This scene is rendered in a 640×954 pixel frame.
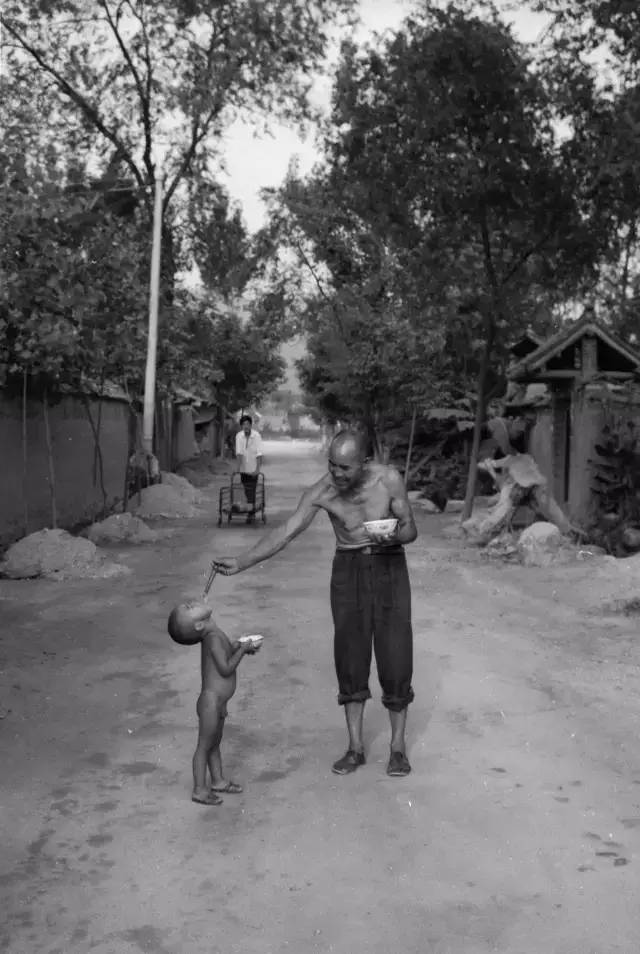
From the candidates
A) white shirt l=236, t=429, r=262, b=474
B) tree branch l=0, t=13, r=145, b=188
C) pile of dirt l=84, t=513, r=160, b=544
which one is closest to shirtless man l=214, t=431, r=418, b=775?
pile of dirt l=84, t=513, r=160, b=544

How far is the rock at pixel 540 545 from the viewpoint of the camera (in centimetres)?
1348

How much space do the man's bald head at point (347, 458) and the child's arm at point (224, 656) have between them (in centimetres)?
98

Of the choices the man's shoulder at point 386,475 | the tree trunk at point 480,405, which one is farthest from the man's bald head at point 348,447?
the tree trunk at point 480,405

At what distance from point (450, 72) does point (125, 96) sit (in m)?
15.1

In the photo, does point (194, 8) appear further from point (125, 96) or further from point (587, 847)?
point (587, 847)

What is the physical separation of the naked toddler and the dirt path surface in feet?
0.40

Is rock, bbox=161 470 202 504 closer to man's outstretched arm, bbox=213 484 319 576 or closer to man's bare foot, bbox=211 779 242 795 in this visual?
man's outstretched arm, bbox=213 484 319 576

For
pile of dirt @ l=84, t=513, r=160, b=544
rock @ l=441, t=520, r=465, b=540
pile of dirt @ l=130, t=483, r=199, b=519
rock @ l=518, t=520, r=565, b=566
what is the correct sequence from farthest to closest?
pile of dirt @ l=130, t=483, r=199, b=519 < rock @ l=441, t=520, r=465, b=540 < pile of dirt @ l=84, t=513, r=160, b=544 < rock @ l=518, t=520, r=565, b=566

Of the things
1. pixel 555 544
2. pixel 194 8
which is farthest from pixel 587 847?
pixel 194 8

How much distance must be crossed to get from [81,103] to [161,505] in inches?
543

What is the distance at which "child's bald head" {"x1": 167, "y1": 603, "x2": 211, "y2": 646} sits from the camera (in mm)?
4996

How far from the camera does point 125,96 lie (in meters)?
28.5

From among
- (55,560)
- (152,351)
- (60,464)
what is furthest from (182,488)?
(55,560)

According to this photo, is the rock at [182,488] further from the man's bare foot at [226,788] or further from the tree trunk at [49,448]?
the man's bare foot at [226,788]
